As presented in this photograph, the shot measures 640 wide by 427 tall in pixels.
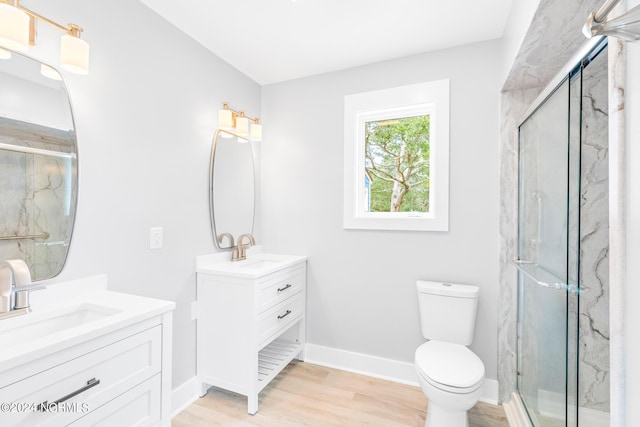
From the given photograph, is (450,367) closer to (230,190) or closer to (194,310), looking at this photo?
(194,310)

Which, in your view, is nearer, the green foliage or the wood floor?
the wood floor

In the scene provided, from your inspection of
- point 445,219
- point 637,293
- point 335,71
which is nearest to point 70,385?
point 637,293

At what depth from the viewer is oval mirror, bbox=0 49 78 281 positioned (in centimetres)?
118

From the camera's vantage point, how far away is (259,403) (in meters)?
1.96

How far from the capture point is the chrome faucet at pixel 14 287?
109 cm

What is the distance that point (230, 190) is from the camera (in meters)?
2.34

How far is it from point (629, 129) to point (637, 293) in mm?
353

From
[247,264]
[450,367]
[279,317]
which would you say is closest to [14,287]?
[247,264]

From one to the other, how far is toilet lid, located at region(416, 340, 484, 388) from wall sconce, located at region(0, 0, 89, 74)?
2.17m

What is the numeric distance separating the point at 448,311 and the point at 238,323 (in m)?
1.36

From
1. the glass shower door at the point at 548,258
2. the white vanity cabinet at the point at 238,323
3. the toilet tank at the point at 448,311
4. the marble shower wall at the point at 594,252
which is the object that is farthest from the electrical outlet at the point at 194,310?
the marble shower wall at the point at 594,252

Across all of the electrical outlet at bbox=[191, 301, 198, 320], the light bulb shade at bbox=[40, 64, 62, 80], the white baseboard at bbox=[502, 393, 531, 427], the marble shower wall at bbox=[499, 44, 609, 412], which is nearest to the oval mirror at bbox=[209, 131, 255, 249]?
the electrical outlet at bbox=[191, 301, 198, 320]

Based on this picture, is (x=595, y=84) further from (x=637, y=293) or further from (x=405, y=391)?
(x=405, y=391)

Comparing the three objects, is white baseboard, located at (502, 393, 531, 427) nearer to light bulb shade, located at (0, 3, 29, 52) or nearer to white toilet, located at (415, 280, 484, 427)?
white toilet, located at (415, 280, 484, 427)
